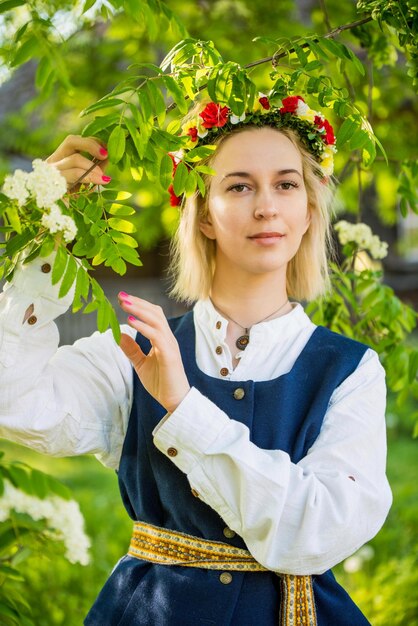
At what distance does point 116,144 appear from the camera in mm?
2004

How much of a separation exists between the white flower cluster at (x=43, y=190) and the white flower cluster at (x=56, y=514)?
91 centimetres

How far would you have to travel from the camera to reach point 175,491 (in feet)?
7.44

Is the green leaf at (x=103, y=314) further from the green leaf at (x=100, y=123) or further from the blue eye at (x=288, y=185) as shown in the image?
the blue eye at (x=288, y=185)

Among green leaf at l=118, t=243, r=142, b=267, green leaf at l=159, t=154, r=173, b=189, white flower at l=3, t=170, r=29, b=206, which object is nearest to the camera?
white flower at l=3, t=170, r=29, b=206

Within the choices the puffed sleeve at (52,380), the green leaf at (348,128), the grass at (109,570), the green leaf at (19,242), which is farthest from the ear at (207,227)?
the grass at (109,570)

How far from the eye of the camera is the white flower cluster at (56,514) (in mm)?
2432

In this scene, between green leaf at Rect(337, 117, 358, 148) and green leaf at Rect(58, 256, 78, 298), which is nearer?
green leaf at Rect(58, 256, 78, 298)

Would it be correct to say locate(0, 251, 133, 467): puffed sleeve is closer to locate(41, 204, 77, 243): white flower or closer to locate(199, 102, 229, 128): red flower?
locate(41, 204, 77, 243): white flower

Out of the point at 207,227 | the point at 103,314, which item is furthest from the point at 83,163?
the point at 207,227

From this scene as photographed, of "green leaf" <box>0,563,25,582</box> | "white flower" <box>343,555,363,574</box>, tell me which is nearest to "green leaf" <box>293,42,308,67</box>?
"green leaf" <box>0,563,25,582</box>

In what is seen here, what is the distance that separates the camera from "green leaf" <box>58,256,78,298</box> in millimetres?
1939

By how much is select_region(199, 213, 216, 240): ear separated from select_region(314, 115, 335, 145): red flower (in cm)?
39

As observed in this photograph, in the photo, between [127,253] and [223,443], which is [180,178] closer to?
[127,253]

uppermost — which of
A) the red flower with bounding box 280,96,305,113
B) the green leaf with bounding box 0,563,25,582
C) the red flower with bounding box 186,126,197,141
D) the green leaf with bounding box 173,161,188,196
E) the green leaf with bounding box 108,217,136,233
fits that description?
the red flower with bounding box 280,96,305,113
